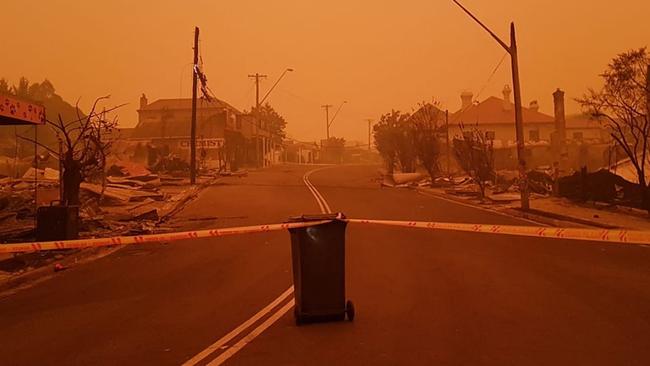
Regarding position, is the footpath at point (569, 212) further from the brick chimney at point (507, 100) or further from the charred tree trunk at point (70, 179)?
the brick chimney at point (507, 100)

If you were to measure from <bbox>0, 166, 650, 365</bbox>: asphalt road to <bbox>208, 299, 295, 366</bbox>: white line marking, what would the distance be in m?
0.03

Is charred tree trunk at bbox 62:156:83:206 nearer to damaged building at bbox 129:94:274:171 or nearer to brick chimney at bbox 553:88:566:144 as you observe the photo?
brick chimney at bbox 553:88:566:144

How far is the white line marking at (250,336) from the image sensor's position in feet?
18.3

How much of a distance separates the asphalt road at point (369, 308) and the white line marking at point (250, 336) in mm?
30

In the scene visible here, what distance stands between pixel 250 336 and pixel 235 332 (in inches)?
9.5

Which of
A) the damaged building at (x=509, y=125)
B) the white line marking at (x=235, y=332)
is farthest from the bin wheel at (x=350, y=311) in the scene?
the damaged building at (x=509, y=125)

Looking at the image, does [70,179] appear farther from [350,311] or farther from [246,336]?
[350,311]

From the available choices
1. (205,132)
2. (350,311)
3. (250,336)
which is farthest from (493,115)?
(250,336)

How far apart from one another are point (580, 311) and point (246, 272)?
535 cm

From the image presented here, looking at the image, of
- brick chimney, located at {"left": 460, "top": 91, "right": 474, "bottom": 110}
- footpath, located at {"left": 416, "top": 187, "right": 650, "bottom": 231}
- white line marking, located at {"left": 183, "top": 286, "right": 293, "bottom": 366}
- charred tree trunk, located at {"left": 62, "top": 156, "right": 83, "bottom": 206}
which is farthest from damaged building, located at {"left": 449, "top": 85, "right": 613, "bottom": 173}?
white line marking, located at {"left": 183, "top": 286, "right": 293, "bottom": 366}

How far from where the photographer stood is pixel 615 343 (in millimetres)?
5820

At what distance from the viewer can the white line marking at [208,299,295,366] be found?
219 inches

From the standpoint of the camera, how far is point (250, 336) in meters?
6.34

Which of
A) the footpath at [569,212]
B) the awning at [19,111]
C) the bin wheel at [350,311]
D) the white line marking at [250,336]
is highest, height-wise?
the awning at [19,111]
